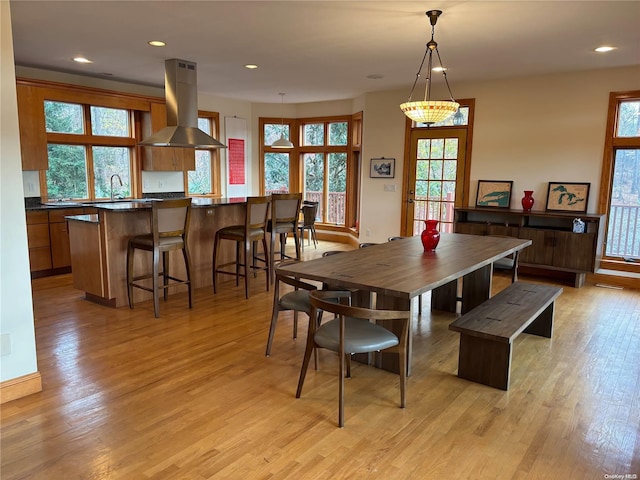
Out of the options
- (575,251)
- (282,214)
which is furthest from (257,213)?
(575,251)

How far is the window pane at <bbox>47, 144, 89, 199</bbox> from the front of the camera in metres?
6.26

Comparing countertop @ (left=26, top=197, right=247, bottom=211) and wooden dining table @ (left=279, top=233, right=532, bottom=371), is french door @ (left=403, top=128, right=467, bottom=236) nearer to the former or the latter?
wooden dining table @ (left=279, top=233, right=532, bottom=371)

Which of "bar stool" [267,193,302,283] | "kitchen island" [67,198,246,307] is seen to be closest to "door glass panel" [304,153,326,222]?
"bar stool" [267,193,302,283]

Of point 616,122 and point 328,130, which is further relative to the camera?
point 328,130

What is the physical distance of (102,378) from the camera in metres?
3.04

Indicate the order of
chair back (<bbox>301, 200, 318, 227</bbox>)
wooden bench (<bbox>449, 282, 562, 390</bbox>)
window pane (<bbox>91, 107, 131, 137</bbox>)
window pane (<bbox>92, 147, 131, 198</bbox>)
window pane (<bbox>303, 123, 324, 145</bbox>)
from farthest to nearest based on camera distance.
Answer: window pane (<bbox>303, 123, 324, 145</bbox>)
chair back (<bbox>301, 200, 318, 227</bbox>)
window pane (<bbox>92, 147, 131, 198</bbox>)
window pane (<bbox>91, 107, 131, 137</bbox>)
wooden bench (<bbox>449, 282, 562, 390</bbox>)

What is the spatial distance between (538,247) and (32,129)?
6430mm

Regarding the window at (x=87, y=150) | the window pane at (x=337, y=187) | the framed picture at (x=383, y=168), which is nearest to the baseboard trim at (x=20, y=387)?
the window at (x=87, y=150)

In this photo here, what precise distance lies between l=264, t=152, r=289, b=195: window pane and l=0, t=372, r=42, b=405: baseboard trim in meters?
Result: 6.81

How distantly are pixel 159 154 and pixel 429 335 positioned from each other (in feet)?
16.8

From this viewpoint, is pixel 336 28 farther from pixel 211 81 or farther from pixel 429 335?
pixel 211 81

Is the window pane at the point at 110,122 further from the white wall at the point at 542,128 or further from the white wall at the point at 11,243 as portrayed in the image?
the white wall at the point at 542,128

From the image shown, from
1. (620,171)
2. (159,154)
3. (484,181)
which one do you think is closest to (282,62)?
(159,154)

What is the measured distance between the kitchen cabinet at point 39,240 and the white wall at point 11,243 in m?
3.24
